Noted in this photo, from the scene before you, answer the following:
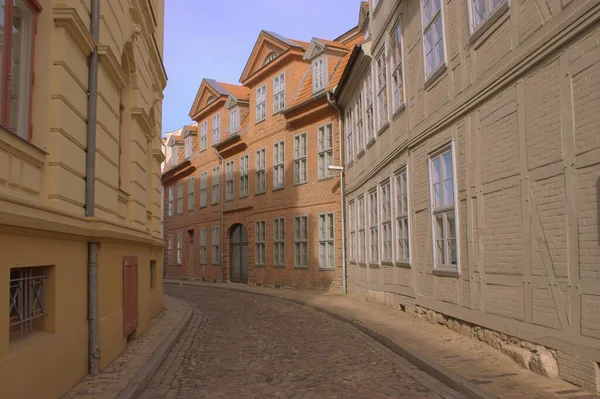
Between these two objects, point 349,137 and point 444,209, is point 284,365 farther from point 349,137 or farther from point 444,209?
point 349,137

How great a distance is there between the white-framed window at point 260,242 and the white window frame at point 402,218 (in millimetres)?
13247

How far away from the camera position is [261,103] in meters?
26.8

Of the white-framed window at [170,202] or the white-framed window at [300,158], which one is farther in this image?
the white-framed window at [170,202]

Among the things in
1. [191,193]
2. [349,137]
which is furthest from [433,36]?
[191,193]

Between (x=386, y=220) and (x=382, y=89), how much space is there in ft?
10.5

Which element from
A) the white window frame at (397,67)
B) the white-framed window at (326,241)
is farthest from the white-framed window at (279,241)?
the white window frame at (397,67)

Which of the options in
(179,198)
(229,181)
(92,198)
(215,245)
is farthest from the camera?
(179,198)

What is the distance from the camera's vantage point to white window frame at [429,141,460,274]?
9523 millimetres

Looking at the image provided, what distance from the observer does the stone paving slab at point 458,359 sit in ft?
19.7

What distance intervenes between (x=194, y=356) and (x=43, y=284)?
382 cm

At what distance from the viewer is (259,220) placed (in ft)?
86.8

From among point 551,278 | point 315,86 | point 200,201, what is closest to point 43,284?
point 551,278

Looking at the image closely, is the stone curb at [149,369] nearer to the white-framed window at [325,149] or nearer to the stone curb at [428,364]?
the stone curb at [428,364]

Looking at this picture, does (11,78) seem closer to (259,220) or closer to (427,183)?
(427,183)
